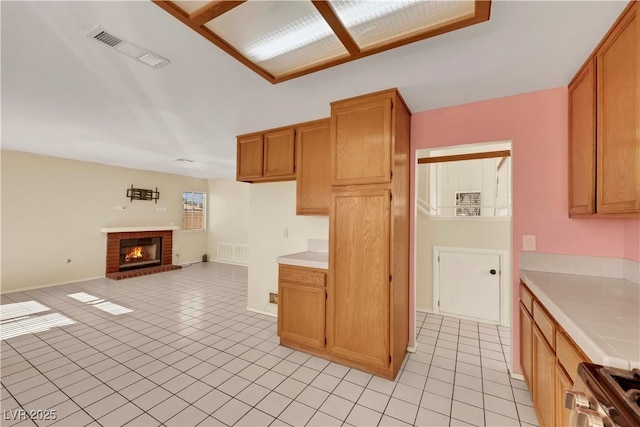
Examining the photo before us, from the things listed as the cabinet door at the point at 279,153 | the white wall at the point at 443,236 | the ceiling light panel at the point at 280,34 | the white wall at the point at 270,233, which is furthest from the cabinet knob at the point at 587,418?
the cabinet door at the point at 279,153

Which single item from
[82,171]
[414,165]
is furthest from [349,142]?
[82,171]

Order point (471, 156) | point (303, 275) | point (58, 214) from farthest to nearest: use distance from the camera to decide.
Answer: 1. point (58, 214)
2. point (471, 156)
3. point (303, 275)

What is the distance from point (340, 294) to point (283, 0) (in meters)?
2.25

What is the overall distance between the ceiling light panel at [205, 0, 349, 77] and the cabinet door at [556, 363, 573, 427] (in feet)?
7.11

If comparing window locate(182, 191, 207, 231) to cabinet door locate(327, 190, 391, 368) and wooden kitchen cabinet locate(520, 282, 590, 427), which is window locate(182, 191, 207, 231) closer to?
Result: cabinet door locate(327, 190, 391, 368)

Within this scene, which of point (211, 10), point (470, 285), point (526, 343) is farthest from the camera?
point (470, 285)

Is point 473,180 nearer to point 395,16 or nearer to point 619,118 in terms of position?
point 619,118

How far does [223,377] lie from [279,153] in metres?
2.48

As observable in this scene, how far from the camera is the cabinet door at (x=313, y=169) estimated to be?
9.80ft

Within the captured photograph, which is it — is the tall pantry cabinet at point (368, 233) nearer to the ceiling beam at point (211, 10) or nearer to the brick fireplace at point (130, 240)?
the ceiling beam at point (211, 10)

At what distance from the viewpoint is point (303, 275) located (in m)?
2.79

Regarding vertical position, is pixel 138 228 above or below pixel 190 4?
below

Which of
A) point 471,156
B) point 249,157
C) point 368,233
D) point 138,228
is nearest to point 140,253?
point 138,228

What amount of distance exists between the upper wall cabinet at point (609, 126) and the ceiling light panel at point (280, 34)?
1547 mm
